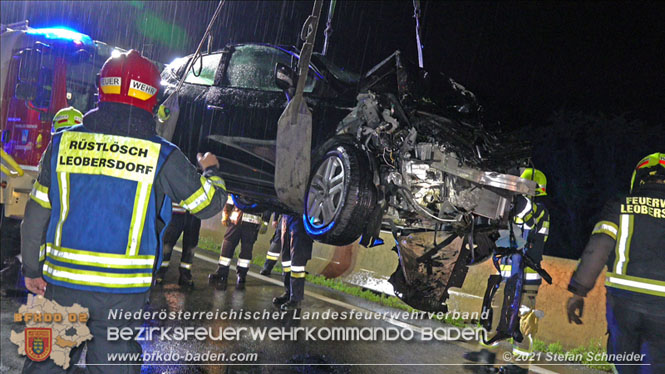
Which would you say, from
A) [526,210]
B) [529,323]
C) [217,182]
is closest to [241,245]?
[529,323]

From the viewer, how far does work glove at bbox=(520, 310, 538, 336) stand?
5.30m

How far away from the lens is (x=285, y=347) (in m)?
5.11

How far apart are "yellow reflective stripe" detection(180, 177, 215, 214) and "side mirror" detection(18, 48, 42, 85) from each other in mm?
6174

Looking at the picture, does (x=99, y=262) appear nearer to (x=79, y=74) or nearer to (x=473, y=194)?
(x=473, y=194)

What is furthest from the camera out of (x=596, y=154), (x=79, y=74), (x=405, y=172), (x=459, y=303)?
(x=596, y=154)

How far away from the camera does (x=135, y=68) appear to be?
2736mm

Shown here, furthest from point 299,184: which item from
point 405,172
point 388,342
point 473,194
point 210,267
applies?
point 210,267

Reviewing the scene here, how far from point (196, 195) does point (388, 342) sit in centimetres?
351

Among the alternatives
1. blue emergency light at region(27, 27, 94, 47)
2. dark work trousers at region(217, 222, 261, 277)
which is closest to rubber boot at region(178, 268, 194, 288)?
dark work trousers at region(217, 222, 261, 277)

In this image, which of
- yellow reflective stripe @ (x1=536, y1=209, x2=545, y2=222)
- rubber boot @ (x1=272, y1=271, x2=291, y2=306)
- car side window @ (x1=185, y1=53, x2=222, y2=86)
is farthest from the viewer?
rubber boot @ (x1=272, y1=271, x2=291, y2=306)

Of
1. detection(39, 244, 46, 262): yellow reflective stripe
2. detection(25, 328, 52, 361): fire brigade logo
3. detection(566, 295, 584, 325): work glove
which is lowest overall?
detection(25, 328, 52, 361): fire brigade logo

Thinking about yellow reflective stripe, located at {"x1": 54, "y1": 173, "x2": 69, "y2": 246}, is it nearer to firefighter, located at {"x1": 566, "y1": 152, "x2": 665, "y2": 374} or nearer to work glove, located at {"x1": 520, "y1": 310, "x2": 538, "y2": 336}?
firefighter, located at {"x1": 566, "y1": 152, "x2": 665, "y2": 374}

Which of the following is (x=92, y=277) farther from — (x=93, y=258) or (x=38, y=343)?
(x=38, y=343)

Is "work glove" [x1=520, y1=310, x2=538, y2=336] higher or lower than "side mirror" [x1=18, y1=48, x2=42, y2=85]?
lower
